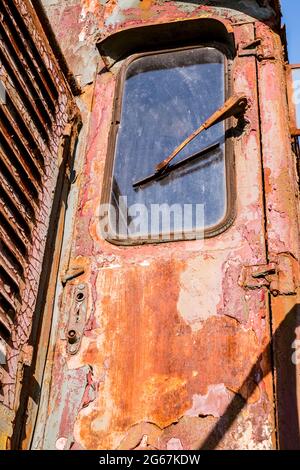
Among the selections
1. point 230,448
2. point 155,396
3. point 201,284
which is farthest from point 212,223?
point 230,448

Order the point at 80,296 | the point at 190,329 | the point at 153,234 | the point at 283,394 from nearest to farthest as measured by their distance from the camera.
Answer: the point at 283,394 < the point at 190,329 < the point at 80,296 < the point at 153,234

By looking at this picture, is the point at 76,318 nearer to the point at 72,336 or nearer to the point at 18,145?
the point at 72,336

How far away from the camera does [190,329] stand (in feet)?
9.70

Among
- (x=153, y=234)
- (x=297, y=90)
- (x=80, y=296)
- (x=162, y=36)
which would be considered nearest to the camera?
(x=80, y=296)

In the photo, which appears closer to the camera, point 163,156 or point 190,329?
point 190,329

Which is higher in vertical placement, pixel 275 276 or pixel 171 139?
pixel 171 139

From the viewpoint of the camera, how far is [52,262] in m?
3.33

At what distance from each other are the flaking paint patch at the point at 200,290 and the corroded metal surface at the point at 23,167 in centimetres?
74

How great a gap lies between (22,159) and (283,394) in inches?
65.1

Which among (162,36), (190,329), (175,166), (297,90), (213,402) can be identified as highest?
(162,36)

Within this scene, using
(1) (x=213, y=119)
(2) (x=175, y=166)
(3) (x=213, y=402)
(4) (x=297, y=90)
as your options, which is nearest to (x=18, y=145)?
(2) (x=175, y=166)

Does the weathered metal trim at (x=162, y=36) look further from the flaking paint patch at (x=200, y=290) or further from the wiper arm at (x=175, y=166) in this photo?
the flaking paint patch at (x=200, y=290)

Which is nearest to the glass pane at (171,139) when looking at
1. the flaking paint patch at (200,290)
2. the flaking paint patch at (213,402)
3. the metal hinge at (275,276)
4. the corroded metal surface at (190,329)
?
the corroded metal surface at (190,329)

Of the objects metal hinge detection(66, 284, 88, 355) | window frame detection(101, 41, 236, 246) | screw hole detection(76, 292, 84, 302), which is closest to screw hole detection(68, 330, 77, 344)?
metal hinge detection(66, 284, 88, 355)
